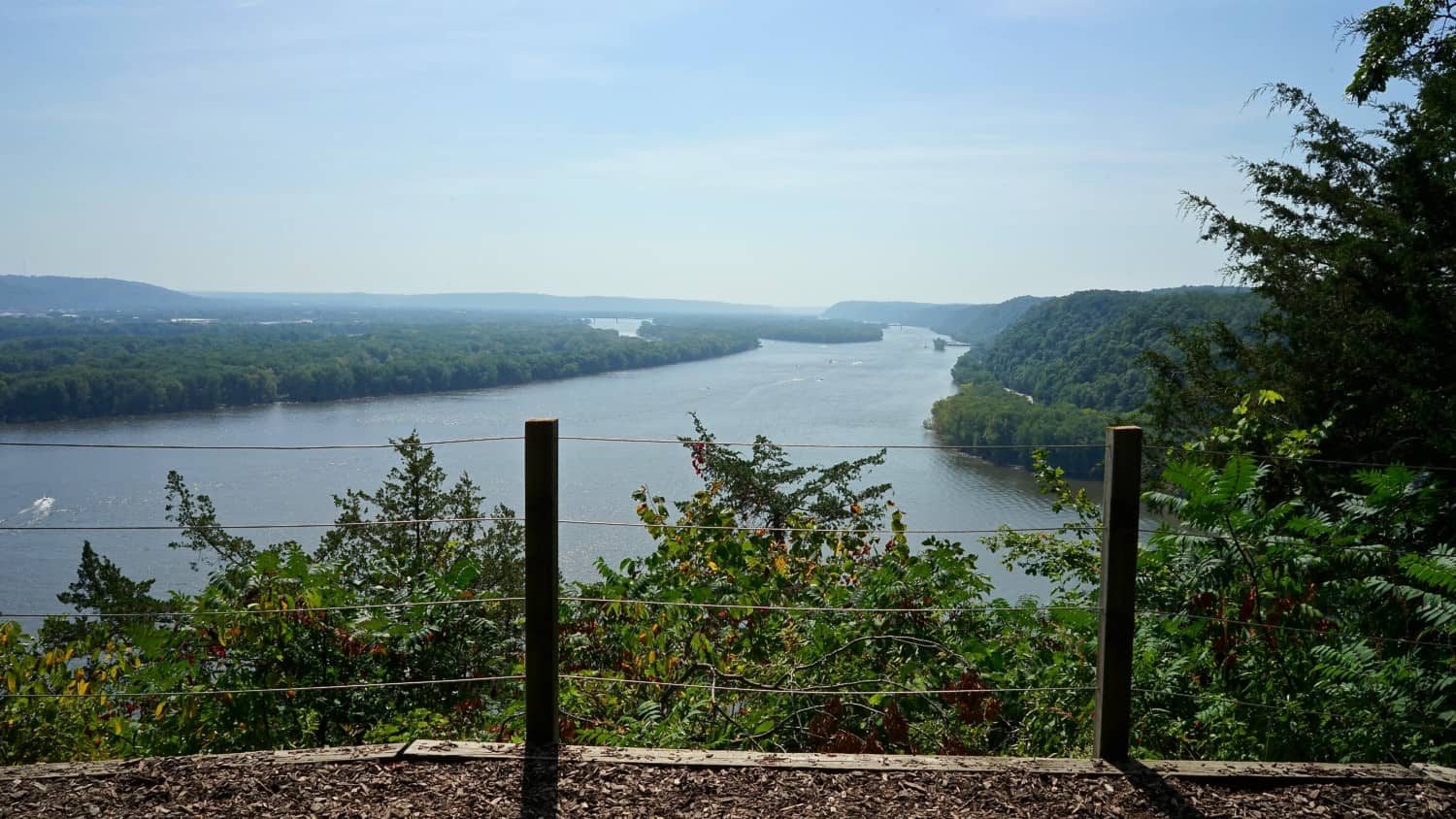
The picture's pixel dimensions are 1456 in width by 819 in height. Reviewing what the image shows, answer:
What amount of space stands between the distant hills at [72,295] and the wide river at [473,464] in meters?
82.0

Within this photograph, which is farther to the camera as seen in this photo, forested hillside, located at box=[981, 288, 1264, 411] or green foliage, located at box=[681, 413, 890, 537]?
forested hillside, located at box=[981, 288, 1264, 411]

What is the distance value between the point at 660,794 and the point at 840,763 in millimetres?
533

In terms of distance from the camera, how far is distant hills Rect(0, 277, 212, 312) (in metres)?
107

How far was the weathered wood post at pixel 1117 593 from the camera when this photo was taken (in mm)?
2643

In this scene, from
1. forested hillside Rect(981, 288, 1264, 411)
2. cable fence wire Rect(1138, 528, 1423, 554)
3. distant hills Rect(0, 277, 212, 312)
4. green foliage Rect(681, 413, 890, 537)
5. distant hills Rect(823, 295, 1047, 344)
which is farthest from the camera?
distant hills Rect(0, 277, 212, 312)

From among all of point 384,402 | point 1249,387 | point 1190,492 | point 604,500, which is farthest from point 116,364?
point 1190,492

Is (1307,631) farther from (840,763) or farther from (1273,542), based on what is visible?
(840,763)

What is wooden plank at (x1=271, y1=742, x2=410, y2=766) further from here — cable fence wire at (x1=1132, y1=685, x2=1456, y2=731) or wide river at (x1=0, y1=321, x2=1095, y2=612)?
wide river at (x1=0, y1=321, x2=1095, y2=612)

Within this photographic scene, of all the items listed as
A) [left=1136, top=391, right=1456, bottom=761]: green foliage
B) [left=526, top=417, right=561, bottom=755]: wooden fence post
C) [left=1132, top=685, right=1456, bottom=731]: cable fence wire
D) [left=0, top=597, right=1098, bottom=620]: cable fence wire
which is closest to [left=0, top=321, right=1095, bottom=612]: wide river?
[left=0, top=597, right=1098, bottom=620]: cable fence wire

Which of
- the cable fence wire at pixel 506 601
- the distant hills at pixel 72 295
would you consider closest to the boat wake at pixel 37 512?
the cable fence wire at pixel 506 601

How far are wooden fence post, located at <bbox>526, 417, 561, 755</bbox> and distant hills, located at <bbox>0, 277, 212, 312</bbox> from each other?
128 metres

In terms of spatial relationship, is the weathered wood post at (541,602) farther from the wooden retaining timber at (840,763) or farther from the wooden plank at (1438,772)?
the wooden plank at (1438,772)

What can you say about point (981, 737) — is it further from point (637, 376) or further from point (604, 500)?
point (637, 376)

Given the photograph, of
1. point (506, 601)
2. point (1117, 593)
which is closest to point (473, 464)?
point (506, 601)
